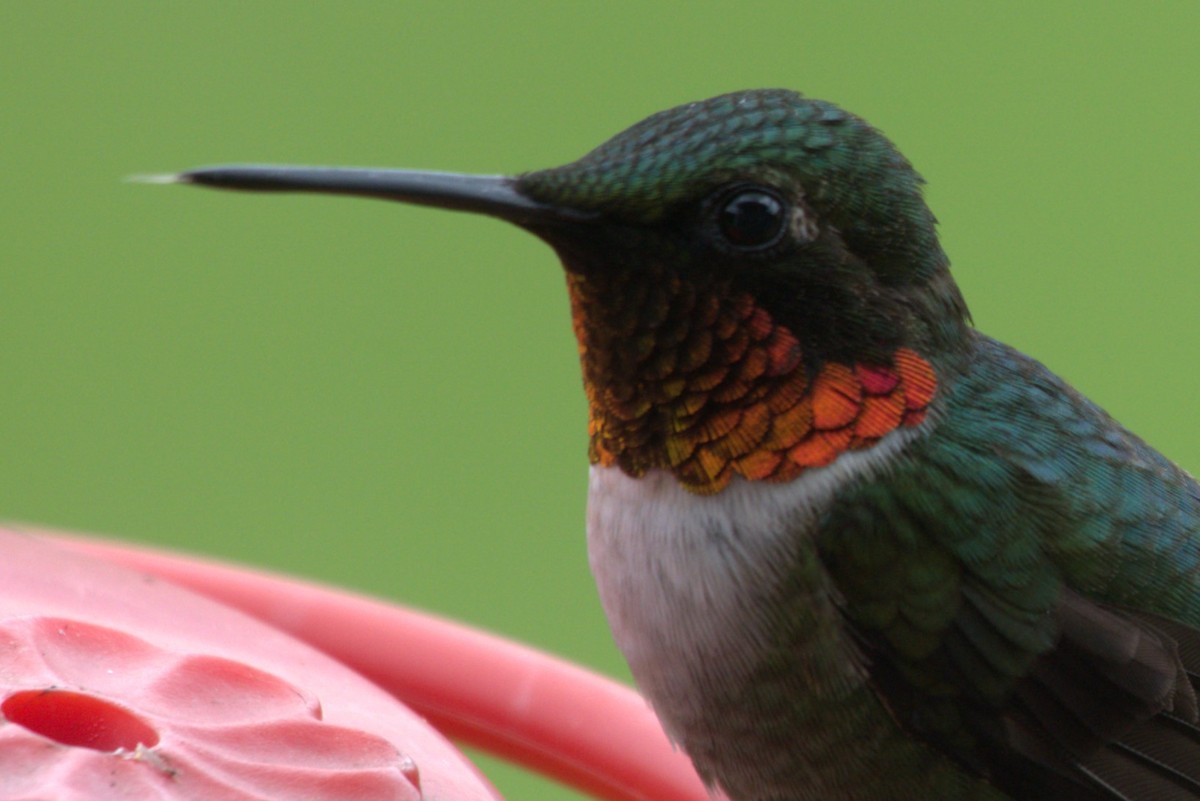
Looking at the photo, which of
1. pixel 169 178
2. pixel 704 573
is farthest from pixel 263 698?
pixel 704 573

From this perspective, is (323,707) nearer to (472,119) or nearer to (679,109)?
(679,109)

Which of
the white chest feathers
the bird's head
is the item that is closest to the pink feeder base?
the white chest feathers

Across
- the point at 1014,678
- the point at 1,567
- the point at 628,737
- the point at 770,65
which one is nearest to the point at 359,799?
the point at 1,567

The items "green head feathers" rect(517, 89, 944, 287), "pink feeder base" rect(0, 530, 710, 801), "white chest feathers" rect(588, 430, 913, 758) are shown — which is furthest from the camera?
"white chest feathers" rect(588, 430, 913, 758)

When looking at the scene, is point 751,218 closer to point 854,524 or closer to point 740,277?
point 740,277

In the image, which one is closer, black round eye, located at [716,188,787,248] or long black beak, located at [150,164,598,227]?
long black beak, located at [150,164,598,227]

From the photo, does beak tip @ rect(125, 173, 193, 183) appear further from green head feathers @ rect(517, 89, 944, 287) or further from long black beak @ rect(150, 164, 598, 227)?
green head feathers @ rect(517, 89, 944, 287)
